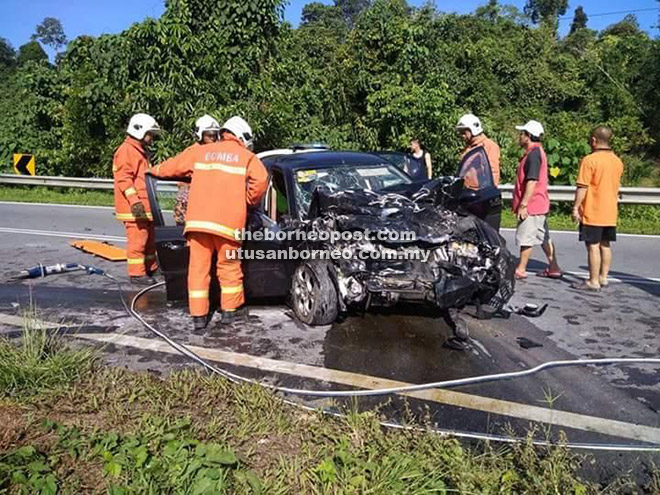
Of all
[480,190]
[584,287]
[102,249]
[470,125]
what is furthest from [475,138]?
[102,249]

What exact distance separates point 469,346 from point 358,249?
112cm

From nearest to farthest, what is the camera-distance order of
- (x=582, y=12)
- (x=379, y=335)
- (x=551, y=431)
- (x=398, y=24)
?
(x=551, y=431)
(x=379, y=335)
(x=398, y=24)
(x=582, y=12)

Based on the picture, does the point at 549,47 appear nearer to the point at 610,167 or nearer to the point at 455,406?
the point at 610,167

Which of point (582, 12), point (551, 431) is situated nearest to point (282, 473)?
point (551, 431)

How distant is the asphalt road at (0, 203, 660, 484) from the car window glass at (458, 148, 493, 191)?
1.20 metres

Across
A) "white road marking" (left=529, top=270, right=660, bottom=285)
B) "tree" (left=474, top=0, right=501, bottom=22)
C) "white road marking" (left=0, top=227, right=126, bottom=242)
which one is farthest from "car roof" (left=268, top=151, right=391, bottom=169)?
"tree" (left=474, top=0, right=501, bottom=22)

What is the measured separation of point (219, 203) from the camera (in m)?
4.68

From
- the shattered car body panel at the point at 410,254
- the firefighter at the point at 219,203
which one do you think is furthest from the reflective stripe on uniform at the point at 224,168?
the shattered car body panel at the point at 410,254

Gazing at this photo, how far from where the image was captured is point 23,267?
739cm

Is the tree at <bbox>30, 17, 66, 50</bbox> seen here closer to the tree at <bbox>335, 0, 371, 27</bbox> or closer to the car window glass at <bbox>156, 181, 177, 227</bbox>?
the tree at <bbox>335, 0, 371, 27</bbox>

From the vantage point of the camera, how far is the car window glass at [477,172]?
6195 mm

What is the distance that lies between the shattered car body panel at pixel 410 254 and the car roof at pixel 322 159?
2.72 ft

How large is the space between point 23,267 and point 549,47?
23.0 meters

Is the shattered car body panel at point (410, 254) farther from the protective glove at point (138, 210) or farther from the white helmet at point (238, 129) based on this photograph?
the protective glove at point (138, 210)
